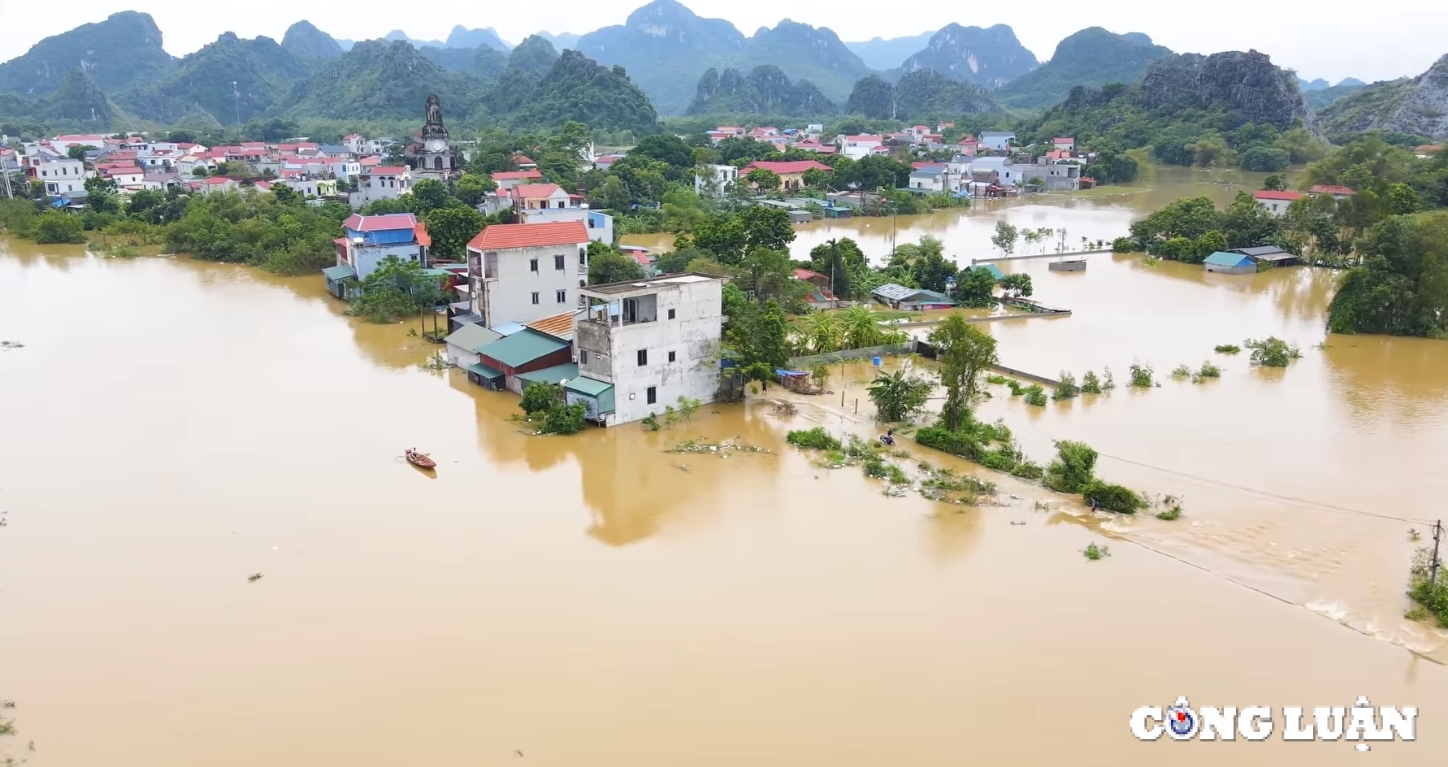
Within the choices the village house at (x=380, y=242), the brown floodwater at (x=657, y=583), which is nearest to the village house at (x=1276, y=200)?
the brown floodwater at (x=657, y=583)

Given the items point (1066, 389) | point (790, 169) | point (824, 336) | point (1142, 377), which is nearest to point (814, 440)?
point (824, 336)

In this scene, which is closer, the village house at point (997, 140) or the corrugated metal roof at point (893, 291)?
the corrugated metal roof at point (893, 291)

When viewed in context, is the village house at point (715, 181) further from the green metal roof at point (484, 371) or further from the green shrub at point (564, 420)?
the green shrub at point (564, 420)

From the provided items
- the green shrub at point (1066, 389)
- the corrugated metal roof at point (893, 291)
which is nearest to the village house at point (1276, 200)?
the corrugated metal roof at point (893, 291)

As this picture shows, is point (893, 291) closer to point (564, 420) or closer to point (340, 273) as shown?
point (564, 420)

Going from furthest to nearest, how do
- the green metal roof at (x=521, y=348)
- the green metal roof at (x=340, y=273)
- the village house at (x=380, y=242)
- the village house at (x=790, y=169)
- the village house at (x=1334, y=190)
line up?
the village house at (x=790, y=169), the village house at (x=1334, y=190), the green metal roof at (x=340, y=273), the village house at (x=380, y=242), the green metal roof at (x=521, y=348)

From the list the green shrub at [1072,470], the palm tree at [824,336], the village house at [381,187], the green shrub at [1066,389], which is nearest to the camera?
the green shrub at [1072,470]

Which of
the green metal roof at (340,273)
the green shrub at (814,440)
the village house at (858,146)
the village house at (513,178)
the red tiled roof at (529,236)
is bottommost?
the green shrub at (814,440)

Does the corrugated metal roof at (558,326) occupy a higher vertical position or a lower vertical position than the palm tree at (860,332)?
higher
